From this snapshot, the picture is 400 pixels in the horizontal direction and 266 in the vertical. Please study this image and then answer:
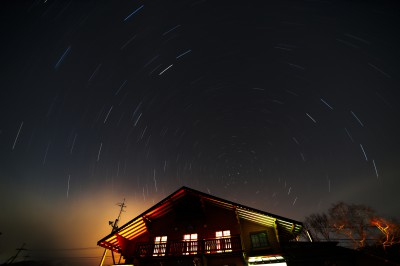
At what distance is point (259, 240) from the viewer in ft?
51.8

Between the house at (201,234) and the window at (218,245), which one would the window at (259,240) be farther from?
the window at (218,245)

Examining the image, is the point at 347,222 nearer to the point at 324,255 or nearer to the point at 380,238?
the point at 380,238

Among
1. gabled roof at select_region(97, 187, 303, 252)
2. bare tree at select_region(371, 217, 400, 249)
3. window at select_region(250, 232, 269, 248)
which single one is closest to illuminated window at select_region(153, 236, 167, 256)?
gabled roof at select_region(97, 187, 303, 252)

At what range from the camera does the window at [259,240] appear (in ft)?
50.8

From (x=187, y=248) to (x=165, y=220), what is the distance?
4700mm

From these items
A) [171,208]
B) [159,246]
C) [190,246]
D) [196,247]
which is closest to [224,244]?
[196,247]

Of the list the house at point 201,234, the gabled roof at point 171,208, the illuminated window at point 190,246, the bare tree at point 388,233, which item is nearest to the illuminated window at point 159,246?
the house at point 201,234

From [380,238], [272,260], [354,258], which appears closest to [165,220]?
[272,260]

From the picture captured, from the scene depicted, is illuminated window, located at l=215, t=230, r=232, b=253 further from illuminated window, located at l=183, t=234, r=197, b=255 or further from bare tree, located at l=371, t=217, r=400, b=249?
bare tree, located at l=371, t=217, r=400, b=249

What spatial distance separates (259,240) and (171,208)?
28.7 feet

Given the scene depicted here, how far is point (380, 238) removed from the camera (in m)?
28.8

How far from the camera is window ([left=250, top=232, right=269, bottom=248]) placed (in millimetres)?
15469

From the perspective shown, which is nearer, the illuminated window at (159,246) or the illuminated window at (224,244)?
the illuminated window at (224,244)

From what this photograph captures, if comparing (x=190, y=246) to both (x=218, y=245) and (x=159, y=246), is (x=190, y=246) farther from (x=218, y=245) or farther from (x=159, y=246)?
(x=159, y=246)
